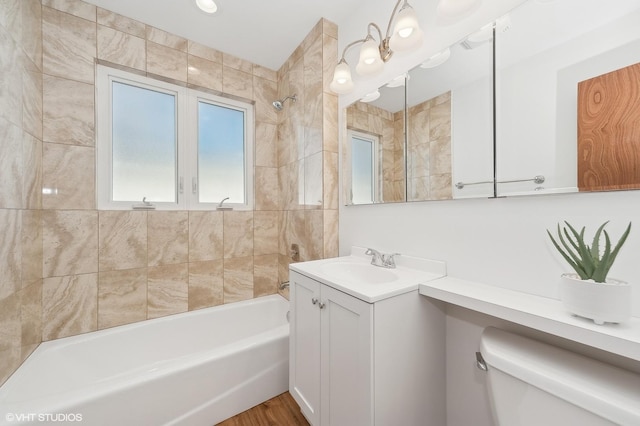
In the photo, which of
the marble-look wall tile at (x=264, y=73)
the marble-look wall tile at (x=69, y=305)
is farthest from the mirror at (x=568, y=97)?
the marble-look wall tile at (x=69, y=305)

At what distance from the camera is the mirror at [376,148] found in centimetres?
128

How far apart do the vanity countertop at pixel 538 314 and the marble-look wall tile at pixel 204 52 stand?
230 cm

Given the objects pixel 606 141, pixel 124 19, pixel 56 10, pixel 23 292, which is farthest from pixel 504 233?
pixel 56 10

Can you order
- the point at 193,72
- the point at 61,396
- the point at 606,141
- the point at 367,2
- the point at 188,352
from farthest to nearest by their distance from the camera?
the point at 193,72 → the point at 188,352 → the point at 367,2 → the point at 61,396 → the point at 606,141

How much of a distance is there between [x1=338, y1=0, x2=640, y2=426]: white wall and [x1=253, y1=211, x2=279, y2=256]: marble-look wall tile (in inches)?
45.9

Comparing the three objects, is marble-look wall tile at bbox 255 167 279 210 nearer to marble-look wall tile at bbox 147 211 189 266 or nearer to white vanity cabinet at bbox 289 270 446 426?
marble-look wall tile at bbox 147 211 189 266

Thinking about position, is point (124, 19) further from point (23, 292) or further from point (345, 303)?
point (345, 303)

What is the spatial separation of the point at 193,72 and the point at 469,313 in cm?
246

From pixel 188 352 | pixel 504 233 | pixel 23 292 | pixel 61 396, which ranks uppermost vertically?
pixel 504 233

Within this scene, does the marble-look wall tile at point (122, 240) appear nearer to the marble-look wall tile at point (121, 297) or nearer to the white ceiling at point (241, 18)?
the marble-look wall tile at point (121, 297)

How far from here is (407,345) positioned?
0.91 metres

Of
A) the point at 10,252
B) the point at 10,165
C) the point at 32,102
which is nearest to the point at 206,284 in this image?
the point at 10,252

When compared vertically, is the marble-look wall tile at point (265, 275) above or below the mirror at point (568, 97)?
below

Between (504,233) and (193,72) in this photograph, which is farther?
(193,72)
